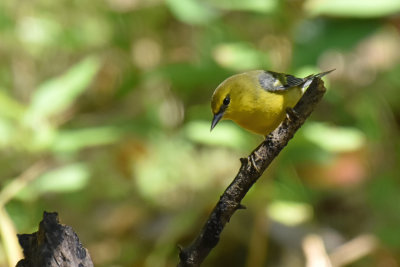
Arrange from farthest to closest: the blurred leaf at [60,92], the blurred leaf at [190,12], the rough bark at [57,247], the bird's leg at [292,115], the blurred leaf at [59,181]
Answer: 1. the blurred leaf at [190,12]
2. the blurred leaf at [59,181]
3. the blurred leaf at [60,92]
4. the bird's leg at [292,115]
5. the rough bark at [57,247]

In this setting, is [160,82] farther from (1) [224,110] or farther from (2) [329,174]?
(1) [224,110]

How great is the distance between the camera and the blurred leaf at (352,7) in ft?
9.82

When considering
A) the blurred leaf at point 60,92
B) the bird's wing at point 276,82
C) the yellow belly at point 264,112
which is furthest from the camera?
the blurred leaf at point 60,92

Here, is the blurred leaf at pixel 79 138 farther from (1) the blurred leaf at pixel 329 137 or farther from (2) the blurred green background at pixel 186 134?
(1) the blurred leaf at pixel 329 137

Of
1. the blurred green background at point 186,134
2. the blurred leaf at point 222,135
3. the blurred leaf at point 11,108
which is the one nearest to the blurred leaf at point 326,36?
the blurred green background at point 186,134

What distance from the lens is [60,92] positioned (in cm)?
290

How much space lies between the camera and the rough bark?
134 cm

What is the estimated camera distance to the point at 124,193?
4250mm

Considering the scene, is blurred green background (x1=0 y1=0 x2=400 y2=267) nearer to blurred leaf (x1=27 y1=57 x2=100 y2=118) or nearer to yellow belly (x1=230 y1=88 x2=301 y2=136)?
Answer: blurred leaf (x1=27 y1=57 x2=100 y2=118)

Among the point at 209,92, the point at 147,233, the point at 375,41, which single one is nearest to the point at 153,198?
the point at 147,233

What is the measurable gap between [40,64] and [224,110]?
2.86m

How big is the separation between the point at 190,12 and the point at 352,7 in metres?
0.88

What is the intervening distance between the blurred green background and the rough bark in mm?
945

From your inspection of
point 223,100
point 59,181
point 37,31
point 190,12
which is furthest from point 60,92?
point 37,31
